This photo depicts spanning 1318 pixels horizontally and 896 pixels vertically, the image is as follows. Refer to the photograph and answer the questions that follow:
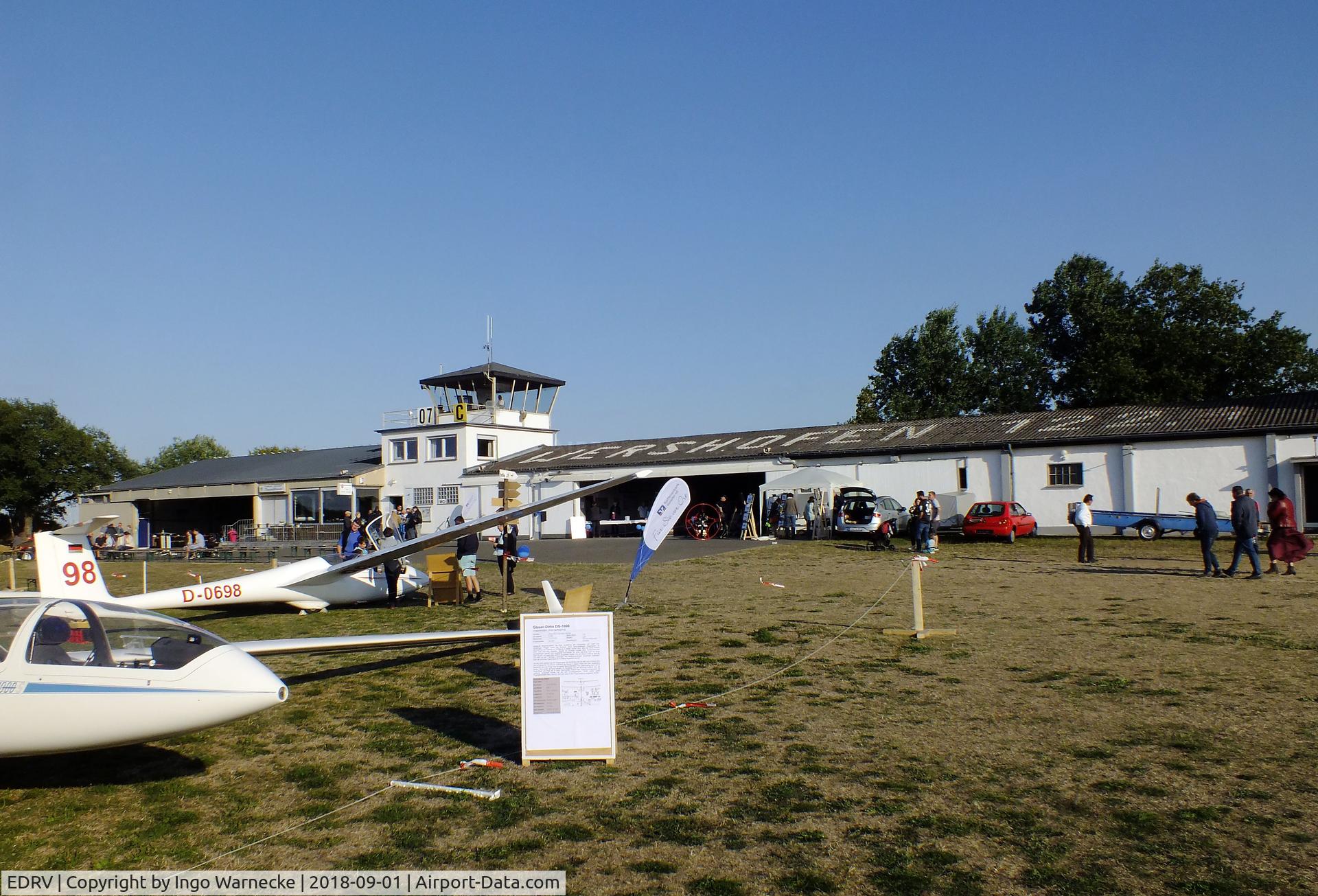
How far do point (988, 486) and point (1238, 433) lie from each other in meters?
7.65

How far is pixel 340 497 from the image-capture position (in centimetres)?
4672

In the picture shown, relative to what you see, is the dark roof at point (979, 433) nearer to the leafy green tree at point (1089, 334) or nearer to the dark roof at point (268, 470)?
the dark roof at point (268, 470)

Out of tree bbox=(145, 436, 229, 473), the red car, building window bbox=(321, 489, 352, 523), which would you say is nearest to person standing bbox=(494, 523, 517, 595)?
the red car

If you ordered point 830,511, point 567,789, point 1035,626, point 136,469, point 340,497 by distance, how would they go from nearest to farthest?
point 567,789 < point 1035,626 < point 830,511 < point 340,497 < point 136,469

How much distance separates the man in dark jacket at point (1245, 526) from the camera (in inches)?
636

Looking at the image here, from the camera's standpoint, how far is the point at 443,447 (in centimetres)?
4616

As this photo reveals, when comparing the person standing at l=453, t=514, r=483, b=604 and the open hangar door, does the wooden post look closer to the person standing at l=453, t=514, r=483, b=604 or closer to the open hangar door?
the person standing at l=453, t=514, r=483, b=604

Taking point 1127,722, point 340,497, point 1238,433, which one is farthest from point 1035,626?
point 340,497

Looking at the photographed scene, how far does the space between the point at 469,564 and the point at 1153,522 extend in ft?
70.2

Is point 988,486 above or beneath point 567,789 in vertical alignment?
above

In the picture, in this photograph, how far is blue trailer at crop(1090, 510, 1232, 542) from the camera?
26.8m

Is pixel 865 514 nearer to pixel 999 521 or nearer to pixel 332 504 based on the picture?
pixel 999 521

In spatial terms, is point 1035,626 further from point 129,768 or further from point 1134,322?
point 1134,322

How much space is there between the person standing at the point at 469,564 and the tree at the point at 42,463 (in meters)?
51.7
